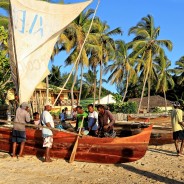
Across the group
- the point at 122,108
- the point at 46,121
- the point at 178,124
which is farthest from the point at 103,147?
the point at 122,108

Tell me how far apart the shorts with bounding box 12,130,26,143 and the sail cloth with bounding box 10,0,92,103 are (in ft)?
3.14

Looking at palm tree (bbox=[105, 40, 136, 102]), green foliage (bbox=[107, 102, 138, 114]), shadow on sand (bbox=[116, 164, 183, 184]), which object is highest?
palm tree (bbox=[105, 40, 136, 102])

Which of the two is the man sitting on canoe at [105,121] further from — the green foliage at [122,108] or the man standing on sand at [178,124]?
the green foliage at [122,108]

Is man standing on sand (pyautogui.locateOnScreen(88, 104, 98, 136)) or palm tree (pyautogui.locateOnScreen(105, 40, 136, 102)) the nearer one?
man standing on sand (pyautogui.locateOnScreen(88, 104, 98, 136))

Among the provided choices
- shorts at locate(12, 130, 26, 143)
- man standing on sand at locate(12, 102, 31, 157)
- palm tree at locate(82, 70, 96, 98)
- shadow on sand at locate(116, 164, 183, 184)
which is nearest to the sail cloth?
man standing on sand at locate(12, 102, 31, 157)

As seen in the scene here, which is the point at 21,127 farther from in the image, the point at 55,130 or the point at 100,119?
the point at 100,119

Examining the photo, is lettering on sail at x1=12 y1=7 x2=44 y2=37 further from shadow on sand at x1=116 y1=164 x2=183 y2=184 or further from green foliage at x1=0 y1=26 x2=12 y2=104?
shadow on sand at x1=116 y1=164 x2=183 y2=184

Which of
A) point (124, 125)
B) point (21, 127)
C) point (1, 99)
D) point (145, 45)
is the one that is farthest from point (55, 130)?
point (145, 45)

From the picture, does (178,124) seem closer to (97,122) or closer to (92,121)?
(97,122)

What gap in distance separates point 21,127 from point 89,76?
128 feet

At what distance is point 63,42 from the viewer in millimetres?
25844

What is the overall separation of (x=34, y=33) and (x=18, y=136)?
10.2 ft

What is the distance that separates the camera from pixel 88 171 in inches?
280

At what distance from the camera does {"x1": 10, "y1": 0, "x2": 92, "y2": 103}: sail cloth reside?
903 centimetres
